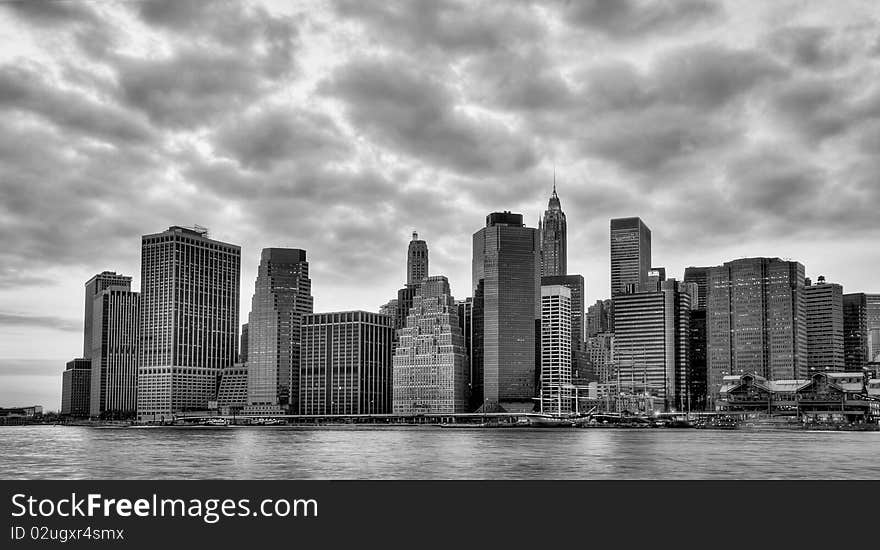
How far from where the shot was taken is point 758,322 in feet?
563

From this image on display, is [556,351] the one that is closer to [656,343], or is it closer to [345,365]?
[656,343]

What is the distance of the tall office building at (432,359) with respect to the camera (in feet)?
547

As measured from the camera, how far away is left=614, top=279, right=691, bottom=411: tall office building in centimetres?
18300

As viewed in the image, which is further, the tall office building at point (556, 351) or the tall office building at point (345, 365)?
the tall office building at point (345, 365)

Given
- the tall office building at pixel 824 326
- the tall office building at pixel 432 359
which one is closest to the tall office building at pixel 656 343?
the tall office building at pixel 824 326

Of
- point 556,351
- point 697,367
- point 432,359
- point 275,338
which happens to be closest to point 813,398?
point 697,367

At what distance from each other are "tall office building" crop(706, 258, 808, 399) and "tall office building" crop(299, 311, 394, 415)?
62.0 m

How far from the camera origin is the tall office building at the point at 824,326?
177 m

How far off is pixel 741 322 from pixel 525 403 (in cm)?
4238

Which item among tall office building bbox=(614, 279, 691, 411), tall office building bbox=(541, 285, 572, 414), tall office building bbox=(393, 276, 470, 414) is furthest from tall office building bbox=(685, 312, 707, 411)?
tall office building bbox=(393, 276, 470, 414)

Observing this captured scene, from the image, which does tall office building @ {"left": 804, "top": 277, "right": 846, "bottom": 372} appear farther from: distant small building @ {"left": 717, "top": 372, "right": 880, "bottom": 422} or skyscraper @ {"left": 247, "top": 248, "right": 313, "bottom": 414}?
skyscraper @ {"left": 247, "top": 248, "right": 313, "bottom": 414}

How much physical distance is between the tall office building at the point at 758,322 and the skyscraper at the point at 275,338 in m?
79.7

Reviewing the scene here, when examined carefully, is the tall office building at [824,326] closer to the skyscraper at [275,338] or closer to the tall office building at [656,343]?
the tall office building at [656,343]

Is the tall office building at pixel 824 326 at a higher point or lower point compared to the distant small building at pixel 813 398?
higher
